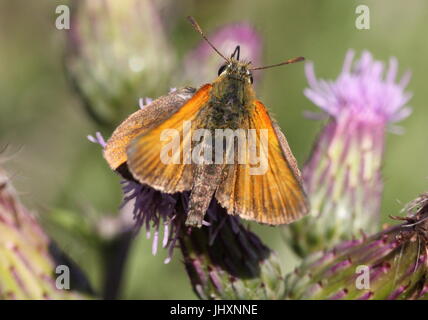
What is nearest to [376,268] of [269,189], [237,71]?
[269,189]

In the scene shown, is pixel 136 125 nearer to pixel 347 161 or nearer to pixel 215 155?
pixel 215 155

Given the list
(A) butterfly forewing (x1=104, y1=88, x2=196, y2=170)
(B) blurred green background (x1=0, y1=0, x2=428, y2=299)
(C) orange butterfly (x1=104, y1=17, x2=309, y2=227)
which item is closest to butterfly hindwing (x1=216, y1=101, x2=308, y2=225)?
(C) orange butterfly (x1=104, y1=17, x2=309, y2=227)

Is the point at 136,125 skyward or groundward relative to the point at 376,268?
skyward

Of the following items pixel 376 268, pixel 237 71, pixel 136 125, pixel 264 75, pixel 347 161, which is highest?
pixel 237 71

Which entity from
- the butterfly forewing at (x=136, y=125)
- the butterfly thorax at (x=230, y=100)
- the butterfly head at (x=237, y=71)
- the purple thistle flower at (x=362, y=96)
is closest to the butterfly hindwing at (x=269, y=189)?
the butterfly thorax at (x=230, y=100)

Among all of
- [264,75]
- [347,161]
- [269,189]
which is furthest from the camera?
[264,75]

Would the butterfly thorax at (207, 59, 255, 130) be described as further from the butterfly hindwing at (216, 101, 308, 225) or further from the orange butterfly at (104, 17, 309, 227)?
the butterfly hindwing at (216, 101, 308, 225)
